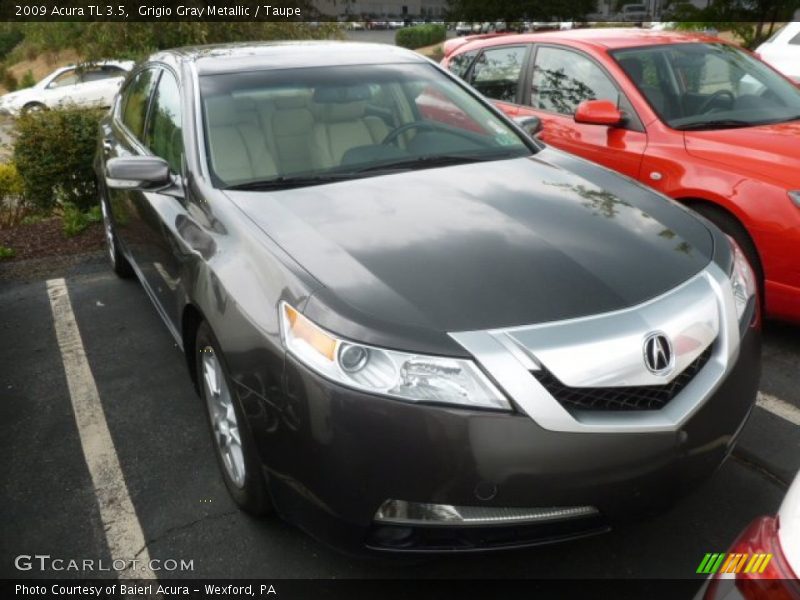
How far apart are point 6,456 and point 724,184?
364 centimetres

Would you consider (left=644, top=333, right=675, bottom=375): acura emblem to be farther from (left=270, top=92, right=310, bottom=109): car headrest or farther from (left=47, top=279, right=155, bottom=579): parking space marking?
(left=270, top=92, right=310, bottom=109): car headrest

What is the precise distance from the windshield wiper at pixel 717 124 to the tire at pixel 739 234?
55cm

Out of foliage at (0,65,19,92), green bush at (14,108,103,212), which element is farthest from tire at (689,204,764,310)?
foliage at (0,65,19,92)

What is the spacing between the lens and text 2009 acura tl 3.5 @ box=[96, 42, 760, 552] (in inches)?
73.9

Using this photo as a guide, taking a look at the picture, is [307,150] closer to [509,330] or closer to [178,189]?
[178,189]

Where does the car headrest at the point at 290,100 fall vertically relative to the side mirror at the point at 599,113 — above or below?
above

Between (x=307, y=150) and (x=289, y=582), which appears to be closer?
(x=289, y=582)

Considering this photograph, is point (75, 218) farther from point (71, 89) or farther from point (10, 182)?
point (71, 89)

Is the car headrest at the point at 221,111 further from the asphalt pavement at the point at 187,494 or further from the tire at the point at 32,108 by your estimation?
the tire at the point at 32,108

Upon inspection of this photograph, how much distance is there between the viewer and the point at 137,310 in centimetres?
466

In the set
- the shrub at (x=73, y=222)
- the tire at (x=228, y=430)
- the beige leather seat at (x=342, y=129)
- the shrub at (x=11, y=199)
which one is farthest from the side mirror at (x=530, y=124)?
the shrub at (x=11, y=199)

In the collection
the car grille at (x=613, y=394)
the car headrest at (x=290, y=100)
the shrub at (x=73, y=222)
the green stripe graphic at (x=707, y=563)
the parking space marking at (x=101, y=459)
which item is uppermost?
the car headrest at (x=290, y=100)

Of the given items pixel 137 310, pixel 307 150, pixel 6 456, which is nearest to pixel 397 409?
pixel 307 150

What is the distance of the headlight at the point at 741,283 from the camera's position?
2.38 meters
